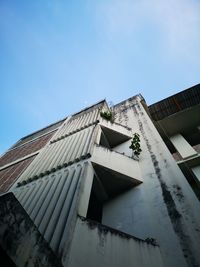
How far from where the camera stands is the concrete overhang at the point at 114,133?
29.3 ft

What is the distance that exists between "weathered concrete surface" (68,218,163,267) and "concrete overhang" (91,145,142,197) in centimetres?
210

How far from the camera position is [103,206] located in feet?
19.5

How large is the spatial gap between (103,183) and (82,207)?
1.98m

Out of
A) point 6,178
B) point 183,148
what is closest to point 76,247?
point 6,178

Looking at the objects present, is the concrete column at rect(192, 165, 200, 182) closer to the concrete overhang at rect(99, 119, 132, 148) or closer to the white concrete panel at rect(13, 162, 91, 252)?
the concrete overhang at rect(99, 119, 132, 148)

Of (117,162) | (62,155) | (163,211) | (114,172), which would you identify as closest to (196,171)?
(117,162)

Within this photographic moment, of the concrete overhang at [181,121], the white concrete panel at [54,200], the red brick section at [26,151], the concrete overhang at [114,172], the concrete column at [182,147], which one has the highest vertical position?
the red brick section at [26,151]

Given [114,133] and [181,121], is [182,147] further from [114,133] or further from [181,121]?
[114,133]

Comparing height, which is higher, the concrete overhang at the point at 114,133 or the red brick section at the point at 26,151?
the red brick section at the point at 26,151

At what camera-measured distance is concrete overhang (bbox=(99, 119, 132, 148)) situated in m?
8.93

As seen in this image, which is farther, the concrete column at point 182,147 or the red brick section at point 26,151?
the red brick section at point 26,151

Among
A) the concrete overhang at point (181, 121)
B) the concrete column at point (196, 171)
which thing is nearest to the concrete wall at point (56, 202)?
the concrete column at point (196, 171)

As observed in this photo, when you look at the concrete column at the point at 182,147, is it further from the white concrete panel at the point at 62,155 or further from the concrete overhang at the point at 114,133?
the white concrete panel at the point at 62,155

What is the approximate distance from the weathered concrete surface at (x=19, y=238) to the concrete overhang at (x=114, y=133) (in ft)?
23.1
